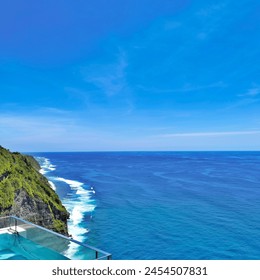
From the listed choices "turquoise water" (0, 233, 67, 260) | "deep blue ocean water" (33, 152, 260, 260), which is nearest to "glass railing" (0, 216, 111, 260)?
"turquoise water" (0, 233, 67, 260)

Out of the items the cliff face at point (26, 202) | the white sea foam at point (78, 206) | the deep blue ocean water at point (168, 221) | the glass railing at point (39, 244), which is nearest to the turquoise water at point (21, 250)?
the glass railing at point (39, 244)

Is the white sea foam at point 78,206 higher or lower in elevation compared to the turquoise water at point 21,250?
lower

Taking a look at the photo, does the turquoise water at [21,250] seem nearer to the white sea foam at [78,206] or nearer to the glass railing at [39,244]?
the glass railing at [39,244]

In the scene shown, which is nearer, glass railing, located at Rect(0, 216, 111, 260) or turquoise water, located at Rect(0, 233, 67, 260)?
glass railing, located at Rect(0, 216, 111, 260)

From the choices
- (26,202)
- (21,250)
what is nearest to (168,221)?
(26,202)

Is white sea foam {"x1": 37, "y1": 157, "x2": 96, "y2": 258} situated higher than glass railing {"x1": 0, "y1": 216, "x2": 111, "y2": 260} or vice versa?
glass railing {"x1": 0, "y1": 216, "x2": 111, "y2": 260}

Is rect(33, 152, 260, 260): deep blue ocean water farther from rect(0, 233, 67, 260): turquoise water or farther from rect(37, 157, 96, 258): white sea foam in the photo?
rect(0, 233, 67, 260): turquoise water

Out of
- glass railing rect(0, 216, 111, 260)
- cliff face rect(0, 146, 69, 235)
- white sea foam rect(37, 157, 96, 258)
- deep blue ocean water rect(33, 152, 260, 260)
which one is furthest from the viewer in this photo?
white sea foam rect(37, 157, 96, 258)

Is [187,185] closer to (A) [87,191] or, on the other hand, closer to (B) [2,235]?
(A) [87,191]

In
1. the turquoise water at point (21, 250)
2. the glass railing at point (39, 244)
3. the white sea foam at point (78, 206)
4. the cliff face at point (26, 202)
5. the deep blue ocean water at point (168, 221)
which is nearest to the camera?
the glass railing at point (39, 244)
